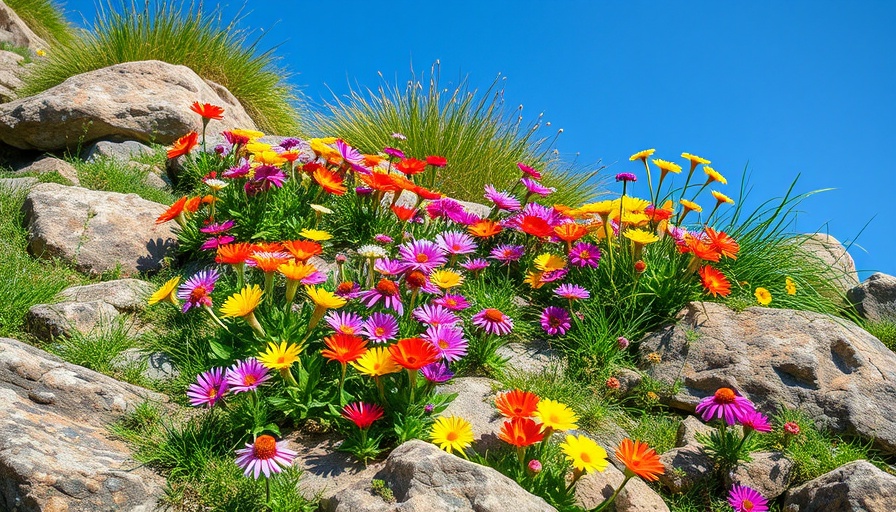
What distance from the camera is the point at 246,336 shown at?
2.88m

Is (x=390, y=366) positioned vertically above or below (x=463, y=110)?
below

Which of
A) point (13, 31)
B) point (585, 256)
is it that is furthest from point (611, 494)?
point (13, 31)

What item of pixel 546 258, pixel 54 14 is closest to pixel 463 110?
pixel 546 258

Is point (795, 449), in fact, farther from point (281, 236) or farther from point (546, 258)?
point (281, 236)

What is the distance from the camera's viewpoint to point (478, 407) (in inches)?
113

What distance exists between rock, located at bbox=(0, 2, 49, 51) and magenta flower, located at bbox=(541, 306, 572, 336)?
14.3 m

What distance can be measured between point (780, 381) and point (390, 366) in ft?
6.81

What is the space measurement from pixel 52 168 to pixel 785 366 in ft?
20.7

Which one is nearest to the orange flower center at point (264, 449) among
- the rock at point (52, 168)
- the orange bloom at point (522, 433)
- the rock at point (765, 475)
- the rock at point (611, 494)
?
the orange bloom at point (522, 433)

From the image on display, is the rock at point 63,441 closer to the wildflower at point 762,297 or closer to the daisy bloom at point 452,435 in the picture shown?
the daisy bloom at point 452,435

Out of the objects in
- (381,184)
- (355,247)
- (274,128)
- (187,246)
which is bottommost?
(187,246)

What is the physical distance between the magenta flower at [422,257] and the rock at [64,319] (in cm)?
165

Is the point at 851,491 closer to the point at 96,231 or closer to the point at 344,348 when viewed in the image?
the point at 344,348

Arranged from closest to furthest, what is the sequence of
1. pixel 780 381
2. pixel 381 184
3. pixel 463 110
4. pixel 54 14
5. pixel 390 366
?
pixel 390 366 < pixel 780 381 < pixel 381 184 < pixel 463 110 < pixel 54 14
